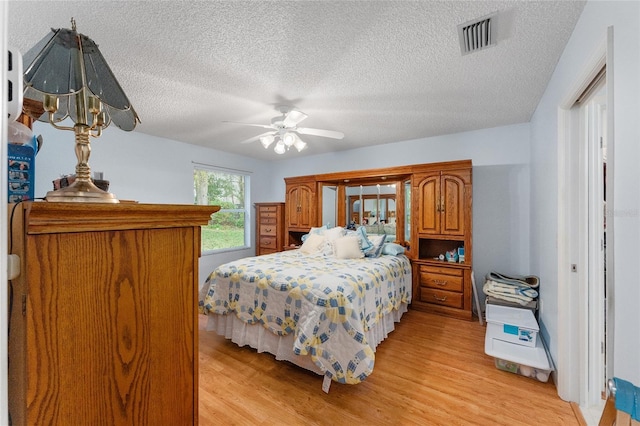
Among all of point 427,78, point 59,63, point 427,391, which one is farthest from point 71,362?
point 427,78

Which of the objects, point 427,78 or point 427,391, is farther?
point 427,78

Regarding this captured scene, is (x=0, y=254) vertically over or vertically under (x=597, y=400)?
over

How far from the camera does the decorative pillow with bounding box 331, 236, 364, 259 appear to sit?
3314mm

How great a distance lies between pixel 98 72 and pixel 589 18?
2.18 meters

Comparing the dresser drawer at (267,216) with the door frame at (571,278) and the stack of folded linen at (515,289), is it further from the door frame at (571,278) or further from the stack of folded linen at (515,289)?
the door frame at (571,278)

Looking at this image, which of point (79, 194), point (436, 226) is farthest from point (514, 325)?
point (79, 194)

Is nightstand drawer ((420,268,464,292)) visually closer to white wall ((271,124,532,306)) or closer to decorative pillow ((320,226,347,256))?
white wall ((271,124,532,306))

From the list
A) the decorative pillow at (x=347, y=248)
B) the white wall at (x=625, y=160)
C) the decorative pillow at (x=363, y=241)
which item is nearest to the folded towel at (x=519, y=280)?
the decorative pillow at (x=363, y=241)

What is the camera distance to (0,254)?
1.33ft

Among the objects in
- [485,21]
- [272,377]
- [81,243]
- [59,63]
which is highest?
[485,21]

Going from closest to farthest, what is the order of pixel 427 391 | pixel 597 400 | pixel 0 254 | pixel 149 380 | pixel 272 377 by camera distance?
pixel 0 254
pixel 149 380
pixel 597 400
pixel 427 391
pixel 272 377

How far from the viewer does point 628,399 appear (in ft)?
2.17

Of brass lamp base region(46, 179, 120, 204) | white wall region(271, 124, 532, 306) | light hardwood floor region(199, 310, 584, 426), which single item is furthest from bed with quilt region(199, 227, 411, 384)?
brass lamp base region(46, 179, 120, 204)

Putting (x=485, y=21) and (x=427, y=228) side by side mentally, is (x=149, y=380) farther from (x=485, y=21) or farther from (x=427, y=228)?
(x=427, y=228)
